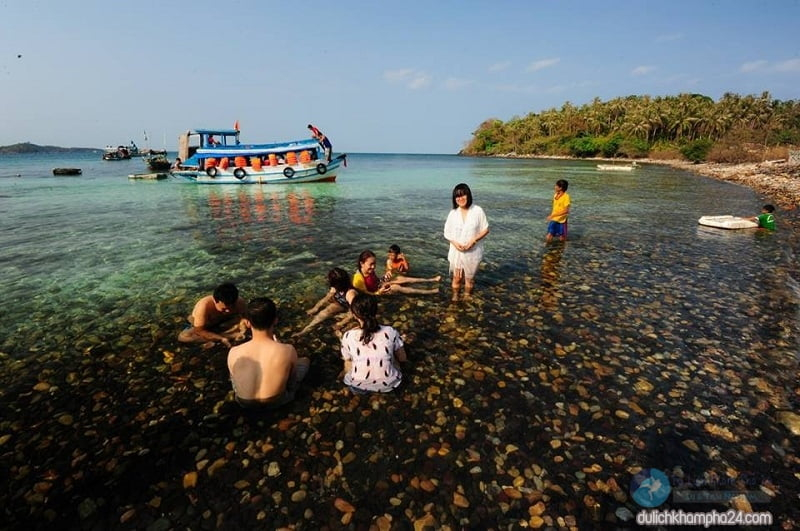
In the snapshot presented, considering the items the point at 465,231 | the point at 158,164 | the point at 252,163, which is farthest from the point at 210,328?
the point at 158,164

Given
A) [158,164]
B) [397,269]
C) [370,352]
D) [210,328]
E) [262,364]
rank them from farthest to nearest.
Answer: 1. [158,164]
2. [397,269]
3. [210,328]
4. [370,352]
5. [262,364]

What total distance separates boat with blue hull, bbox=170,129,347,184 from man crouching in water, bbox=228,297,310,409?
143ft

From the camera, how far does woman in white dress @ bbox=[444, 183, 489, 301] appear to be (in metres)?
9.67

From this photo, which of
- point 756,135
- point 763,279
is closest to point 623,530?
point 763,279

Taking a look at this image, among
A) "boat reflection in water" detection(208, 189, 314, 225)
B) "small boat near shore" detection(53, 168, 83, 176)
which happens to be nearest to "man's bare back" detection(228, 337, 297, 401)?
"boat reflection in water" detection(208, 189, 314, 225)

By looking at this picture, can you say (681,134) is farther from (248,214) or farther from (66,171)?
(66,171)

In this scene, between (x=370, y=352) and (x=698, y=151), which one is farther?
(x=698, y=151)

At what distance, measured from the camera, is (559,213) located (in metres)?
16.5

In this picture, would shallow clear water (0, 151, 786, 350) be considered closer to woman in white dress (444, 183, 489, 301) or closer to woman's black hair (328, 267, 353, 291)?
woman in white dress (444, 183, 489, 301)

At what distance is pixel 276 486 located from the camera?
16.1 feet

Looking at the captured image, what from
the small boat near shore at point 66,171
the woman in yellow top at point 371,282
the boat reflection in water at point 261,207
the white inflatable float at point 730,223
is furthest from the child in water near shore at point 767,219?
the small boat near shore at point 66,171

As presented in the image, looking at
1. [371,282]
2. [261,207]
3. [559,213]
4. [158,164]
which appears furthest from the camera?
[158,164]

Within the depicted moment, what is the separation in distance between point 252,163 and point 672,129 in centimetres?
14339

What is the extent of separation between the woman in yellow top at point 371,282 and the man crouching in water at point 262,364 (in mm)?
4006
